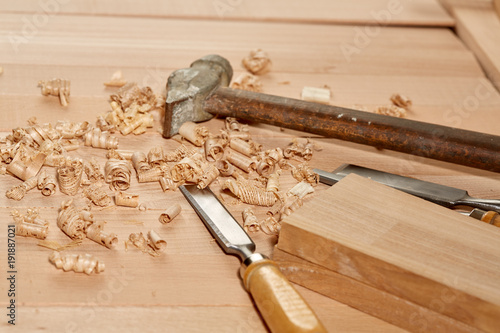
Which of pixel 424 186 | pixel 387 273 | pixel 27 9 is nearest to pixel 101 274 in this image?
pixel 387 273

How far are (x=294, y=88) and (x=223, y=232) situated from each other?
3.00 ft

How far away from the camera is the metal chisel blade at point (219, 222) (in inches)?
52.2

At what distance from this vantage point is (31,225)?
135 centimetres

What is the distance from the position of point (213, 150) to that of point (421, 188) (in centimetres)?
61

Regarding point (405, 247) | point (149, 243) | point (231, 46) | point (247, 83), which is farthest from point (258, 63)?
point (405, 247)

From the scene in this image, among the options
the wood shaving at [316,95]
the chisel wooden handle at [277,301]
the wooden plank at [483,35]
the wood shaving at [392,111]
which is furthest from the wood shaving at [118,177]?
the wooden plank at [483,35]

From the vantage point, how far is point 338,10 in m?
2.71

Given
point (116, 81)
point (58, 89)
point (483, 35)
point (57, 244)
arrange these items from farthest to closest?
1. point (483, 35)
2. point (116, 81)
3. point (58, 89)
4. point (57, 244)

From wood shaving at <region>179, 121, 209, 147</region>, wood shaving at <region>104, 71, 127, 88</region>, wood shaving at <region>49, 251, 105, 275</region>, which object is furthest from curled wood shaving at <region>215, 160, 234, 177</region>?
wood shaving at <region>104, 71, 127, 88</region>

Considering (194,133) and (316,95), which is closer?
(194,133)

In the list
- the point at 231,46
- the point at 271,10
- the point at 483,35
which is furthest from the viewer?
the point at 271,10

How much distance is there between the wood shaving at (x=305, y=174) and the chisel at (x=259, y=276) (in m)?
0.28

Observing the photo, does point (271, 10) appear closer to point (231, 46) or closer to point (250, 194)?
point (231, 46)

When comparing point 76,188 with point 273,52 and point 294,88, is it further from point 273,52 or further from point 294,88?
point 273,52
